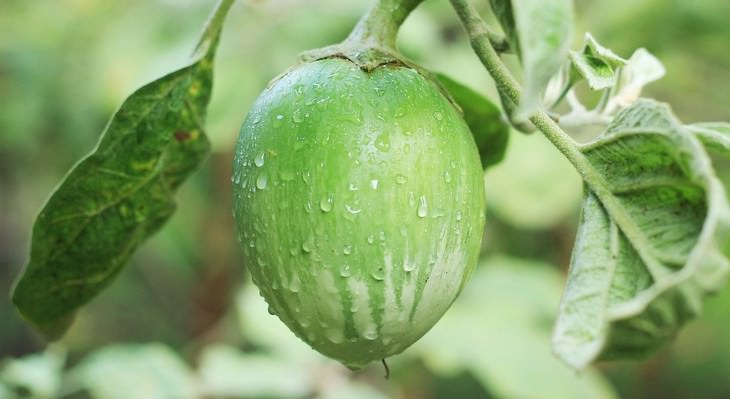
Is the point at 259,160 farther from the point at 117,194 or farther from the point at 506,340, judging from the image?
the point at 506,340

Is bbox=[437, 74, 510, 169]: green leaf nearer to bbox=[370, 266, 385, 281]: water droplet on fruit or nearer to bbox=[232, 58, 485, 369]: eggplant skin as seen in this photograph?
bbox=[232, 58, 485, 369]: eggplant skin

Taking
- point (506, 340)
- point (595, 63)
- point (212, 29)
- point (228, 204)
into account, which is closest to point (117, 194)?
point (212, 29)

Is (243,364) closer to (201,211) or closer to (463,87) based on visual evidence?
(463,87)

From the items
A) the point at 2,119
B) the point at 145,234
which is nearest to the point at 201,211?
the point at 2,119

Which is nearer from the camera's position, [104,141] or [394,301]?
[394,301]

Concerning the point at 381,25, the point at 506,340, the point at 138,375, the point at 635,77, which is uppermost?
the point at 381,25

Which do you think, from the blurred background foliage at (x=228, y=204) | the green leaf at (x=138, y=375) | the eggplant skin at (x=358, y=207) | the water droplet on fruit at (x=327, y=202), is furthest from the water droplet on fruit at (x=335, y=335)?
the green leaf at (x=138, y=375)
